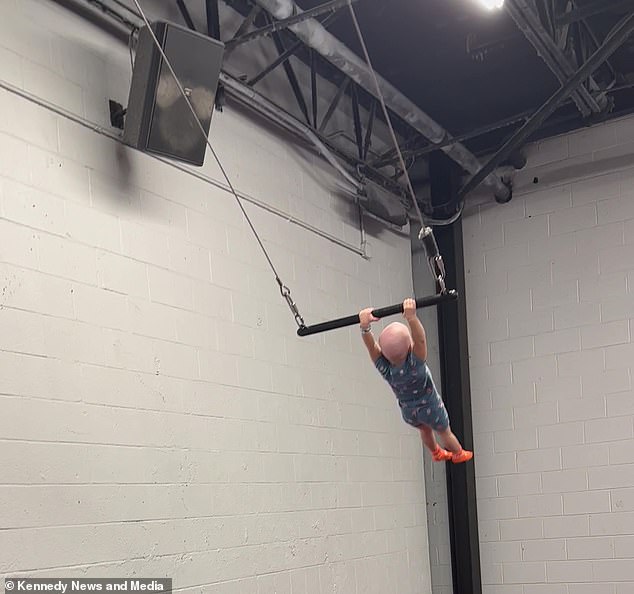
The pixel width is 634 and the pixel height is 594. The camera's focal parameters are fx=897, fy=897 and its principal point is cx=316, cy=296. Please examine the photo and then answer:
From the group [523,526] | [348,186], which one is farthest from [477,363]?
[348,186]

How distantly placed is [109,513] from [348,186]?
2.78 metres

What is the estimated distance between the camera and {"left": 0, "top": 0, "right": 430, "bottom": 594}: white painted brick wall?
3.35 meters

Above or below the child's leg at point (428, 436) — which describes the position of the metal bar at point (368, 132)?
above

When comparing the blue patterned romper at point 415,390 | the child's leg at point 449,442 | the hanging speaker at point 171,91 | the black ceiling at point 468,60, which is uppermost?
the black ceiling at point 468,60

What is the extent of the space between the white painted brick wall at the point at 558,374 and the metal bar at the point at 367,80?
39 centimetres

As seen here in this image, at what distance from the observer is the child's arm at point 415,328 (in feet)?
10.3

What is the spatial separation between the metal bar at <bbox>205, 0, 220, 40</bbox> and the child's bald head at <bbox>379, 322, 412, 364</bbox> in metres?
1.85

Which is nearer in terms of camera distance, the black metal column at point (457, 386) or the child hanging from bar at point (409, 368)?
the child hanging from bar at point (409, 368)

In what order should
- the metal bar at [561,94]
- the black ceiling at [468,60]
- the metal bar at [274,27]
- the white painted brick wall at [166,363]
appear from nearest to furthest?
the white painted brick wall at [166,363] < the metal bar at [274,27] < the metal bar at [561,94] < the black ceiling at [468,60]

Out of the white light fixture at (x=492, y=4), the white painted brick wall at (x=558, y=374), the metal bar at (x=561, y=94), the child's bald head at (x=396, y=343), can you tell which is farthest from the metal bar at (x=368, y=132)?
the child's bald head at (x=396, y=343)

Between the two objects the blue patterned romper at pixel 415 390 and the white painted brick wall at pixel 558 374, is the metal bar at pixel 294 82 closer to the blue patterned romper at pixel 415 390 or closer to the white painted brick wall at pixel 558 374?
the white painted brick wall at pixel 558 374

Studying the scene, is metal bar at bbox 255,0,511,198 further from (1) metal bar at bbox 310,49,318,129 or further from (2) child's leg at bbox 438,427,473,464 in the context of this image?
(2) child's leg at bbox 438,427,473,464

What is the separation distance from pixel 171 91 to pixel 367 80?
5.35ft

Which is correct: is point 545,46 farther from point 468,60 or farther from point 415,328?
point 415,328
